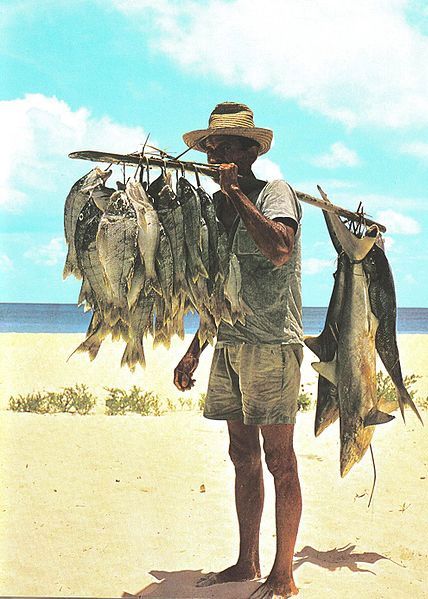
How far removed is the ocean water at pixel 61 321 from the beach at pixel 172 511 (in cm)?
3364

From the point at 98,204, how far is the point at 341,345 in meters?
1.87

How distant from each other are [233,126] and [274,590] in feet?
7.80

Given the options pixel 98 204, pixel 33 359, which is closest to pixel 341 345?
pixel 98 204

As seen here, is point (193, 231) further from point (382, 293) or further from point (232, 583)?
point (232, 583)

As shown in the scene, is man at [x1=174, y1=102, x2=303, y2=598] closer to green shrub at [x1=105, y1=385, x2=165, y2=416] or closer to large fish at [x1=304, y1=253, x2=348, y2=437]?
large fish at [x1=304, y1=253, x2=348, y2=437]

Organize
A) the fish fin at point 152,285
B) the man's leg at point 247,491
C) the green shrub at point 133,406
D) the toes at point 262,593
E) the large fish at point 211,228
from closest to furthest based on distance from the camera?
the fish fin at point 152,285
the large fish at point 211,228
the toes at point 262,593
the man's leg at point 247,491
the green shrub at point 133,406

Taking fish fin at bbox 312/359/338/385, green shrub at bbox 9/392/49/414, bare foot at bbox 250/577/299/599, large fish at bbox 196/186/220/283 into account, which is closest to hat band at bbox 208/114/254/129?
large fish at bbox 196/186/220/283

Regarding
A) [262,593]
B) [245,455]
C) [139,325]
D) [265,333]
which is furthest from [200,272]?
[262,593]

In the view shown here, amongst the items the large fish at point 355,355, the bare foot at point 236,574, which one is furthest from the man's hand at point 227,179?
the bare foot at point 236,574

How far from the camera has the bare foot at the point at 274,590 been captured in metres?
4.07

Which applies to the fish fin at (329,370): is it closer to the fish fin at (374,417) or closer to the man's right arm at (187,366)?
the fish fin at (374,417)

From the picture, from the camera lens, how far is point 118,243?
3.00m

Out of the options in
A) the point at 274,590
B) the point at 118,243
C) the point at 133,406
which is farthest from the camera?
the point at 133,406

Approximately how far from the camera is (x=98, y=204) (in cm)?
313
